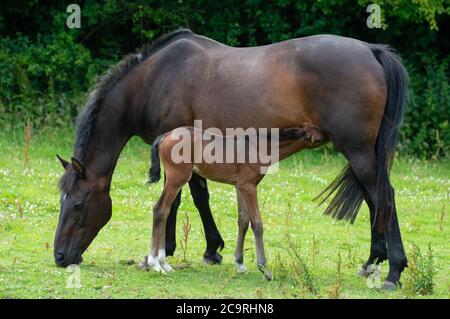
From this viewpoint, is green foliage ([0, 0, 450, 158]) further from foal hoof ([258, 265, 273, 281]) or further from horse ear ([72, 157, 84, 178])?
foal hoof ([258, 265, 273, 281])

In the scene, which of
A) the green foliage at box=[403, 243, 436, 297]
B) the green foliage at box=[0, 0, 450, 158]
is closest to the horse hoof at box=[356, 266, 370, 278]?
the green foliage at box=[403, 243, 436, 297]

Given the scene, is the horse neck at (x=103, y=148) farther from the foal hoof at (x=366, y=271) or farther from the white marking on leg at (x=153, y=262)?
the foal hoof at (x=366, y=271)

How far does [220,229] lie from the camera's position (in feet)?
34.9

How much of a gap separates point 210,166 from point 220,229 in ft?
8.97

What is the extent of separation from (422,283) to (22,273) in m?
3.43

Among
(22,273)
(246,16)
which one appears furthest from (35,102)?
(22,273)

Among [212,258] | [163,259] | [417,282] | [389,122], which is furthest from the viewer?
[212,258]

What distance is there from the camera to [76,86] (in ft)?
55.5

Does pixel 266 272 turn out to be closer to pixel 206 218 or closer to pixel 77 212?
pixel 206 218

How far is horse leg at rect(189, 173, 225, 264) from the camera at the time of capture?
349 inches

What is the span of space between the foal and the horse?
251mm

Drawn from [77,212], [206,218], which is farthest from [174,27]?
[77,212]

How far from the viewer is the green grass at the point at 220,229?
24.8ft

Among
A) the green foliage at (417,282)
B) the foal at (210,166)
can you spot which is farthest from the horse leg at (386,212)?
the foal at (210,166)
